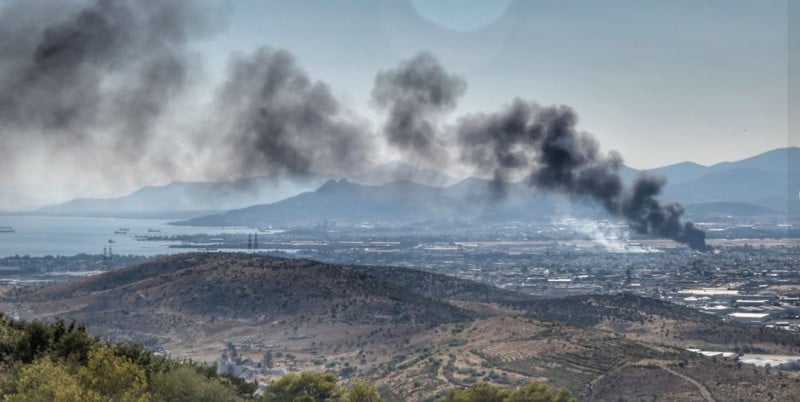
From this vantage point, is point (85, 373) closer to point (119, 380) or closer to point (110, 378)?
point (110, 378)

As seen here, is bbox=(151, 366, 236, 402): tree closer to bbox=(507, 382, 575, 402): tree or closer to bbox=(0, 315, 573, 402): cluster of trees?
bbox=(0, 315, 573, 402): cluster of trees

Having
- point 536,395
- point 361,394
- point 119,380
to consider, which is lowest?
point 536,395

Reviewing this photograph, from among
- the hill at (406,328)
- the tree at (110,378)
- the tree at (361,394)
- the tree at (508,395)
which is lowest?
the hill at (406,328)

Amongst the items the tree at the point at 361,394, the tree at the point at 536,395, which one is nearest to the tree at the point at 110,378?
the tree at the point at 361,394

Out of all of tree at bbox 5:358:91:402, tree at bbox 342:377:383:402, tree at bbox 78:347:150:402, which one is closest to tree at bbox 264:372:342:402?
tree at bbox 342:377:383:402

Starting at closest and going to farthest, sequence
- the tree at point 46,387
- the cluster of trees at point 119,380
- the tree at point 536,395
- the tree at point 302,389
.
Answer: the tree at point 46,387, the cluster of trees at point 119,380, the tree at point 536,395, the tree at point 302,389

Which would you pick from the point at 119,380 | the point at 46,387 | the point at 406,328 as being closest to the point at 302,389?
the point at 119,380

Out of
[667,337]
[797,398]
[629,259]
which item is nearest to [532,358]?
[797,398]

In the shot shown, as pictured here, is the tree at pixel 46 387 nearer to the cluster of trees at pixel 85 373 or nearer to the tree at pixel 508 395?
the cluster of trees at pixel 85 373
